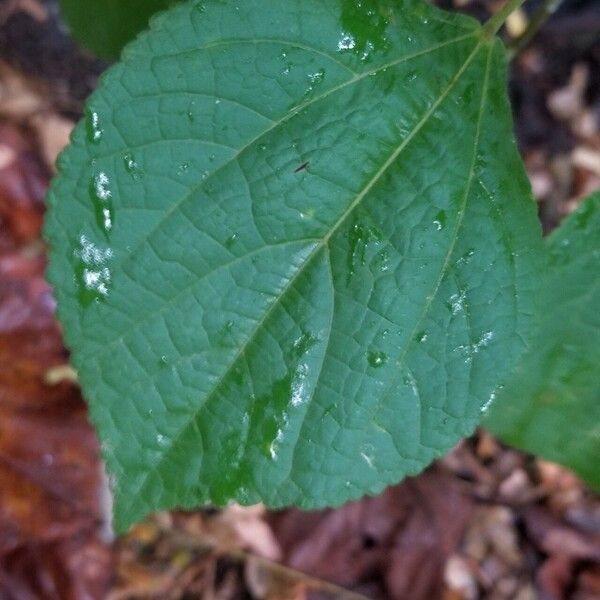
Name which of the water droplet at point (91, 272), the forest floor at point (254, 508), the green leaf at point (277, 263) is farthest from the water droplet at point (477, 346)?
the forest floor at point (254, 508)

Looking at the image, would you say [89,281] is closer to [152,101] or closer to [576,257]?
[152,101]

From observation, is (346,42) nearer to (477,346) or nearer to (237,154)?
(237,154)

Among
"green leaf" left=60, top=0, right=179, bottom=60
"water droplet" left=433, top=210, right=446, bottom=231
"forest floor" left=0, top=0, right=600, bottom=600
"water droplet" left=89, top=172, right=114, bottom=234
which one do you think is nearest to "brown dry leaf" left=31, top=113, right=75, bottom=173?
"forest floor" left=0, top=0, right=600, bottom=600

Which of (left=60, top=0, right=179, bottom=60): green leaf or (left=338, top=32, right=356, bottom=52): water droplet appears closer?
(left=338, top=32, right=356, bottom=52): water droplet

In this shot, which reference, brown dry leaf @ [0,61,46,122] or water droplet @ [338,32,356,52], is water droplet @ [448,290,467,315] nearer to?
water droplet @ [338,32,356,52]

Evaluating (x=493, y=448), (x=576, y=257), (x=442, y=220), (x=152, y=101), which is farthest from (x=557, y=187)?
(x=152, y=101)

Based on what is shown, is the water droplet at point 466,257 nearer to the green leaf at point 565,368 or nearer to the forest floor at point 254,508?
the green leaf at point 565,368

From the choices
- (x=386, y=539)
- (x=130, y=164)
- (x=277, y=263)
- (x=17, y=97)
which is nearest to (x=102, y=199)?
(x=130, y=164)
